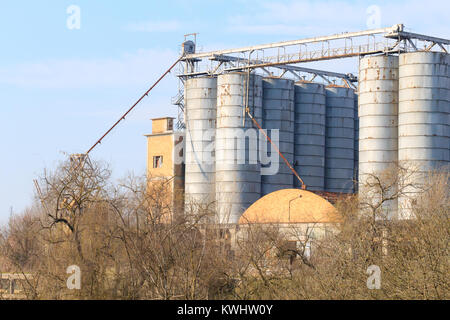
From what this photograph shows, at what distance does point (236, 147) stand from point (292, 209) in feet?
34.4

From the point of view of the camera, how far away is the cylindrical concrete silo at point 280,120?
189ft

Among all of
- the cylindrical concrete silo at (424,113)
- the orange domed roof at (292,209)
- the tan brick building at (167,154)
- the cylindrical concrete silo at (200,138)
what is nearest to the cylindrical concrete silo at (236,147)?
the cylindrical concrete silo at (200,138)

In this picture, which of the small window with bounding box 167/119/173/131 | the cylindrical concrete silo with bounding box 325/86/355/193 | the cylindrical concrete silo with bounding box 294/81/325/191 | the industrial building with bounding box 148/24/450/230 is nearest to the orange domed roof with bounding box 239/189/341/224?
the industrial building with bounding box 148/24/450/230

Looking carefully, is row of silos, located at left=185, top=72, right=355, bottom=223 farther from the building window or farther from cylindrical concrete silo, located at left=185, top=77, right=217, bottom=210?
the building window

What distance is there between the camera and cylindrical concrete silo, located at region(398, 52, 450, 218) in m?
46.4

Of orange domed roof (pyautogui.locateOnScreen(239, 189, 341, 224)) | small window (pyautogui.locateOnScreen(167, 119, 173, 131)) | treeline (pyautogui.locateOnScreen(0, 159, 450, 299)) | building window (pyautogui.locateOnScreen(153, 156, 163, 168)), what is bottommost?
treeline (pyautogui.locateOnScreen(0, 159, 450, 299))

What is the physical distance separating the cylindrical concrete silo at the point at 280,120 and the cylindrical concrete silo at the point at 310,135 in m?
1.11

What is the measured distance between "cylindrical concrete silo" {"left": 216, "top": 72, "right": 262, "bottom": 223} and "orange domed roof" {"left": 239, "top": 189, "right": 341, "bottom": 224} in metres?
6.87

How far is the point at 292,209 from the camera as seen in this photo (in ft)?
151

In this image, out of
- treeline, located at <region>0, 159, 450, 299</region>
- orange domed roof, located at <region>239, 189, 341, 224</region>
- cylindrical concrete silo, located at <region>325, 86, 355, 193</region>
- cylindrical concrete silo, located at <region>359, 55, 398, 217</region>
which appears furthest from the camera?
cylindrical concrete silo, located at <region>325, 86, 355, 193</region>

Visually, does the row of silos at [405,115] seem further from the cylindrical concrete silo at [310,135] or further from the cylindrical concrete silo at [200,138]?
the cylindrical concrete silo at [200,138]

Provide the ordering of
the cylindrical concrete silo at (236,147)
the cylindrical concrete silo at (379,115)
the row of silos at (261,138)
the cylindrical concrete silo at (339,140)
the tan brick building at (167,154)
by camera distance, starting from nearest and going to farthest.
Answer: the cylindrical concrete silo at (379,115), the cylindrical concrete silo at (236,147), the row of silos at (261,138), the tan brick building at (167,154), the cylindrical concrete silo at (339,140)

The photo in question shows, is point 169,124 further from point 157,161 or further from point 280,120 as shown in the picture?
point 280,120

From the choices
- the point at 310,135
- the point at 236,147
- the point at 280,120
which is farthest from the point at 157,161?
the point at 310,135
